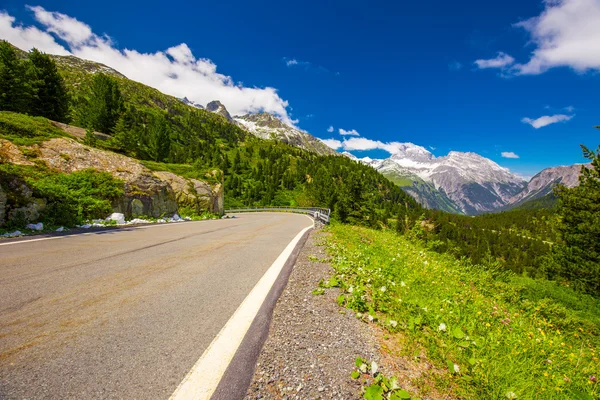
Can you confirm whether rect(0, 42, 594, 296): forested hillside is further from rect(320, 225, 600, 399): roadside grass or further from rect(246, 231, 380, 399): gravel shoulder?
rect(246, 231, 380, 399): gravel shoulder

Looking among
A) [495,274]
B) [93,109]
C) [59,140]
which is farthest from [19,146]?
[93,109]

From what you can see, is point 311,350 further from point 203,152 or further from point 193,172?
point 203,152

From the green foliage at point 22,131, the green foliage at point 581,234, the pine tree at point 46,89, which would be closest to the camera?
the green foliage at point 22,131

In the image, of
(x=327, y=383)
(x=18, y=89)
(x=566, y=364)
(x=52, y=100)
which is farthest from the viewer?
(x=52, y=100)

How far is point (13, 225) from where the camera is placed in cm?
807

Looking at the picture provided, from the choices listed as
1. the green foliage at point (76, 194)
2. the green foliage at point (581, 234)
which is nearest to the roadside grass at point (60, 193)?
the green foliage at point (76, 194)

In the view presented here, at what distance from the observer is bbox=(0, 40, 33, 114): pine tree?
22.6 meters

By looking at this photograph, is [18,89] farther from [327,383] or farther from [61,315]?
[327,383]

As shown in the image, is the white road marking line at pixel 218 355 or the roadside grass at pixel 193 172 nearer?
the white road marking line at pixel 218 355

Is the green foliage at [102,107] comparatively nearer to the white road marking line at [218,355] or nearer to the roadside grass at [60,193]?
the roadside grass at [60,193]

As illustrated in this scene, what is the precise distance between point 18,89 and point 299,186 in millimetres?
74991

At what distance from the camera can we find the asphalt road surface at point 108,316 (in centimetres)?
193

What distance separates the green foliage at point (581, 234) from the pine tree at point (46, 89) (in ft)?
164

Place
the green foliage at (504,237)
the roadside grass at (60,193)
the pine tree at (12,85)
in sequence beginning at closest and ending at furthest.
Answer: the roadside grass at (60,193), the pine tree at (12,85), the green foliage at (504,237)
